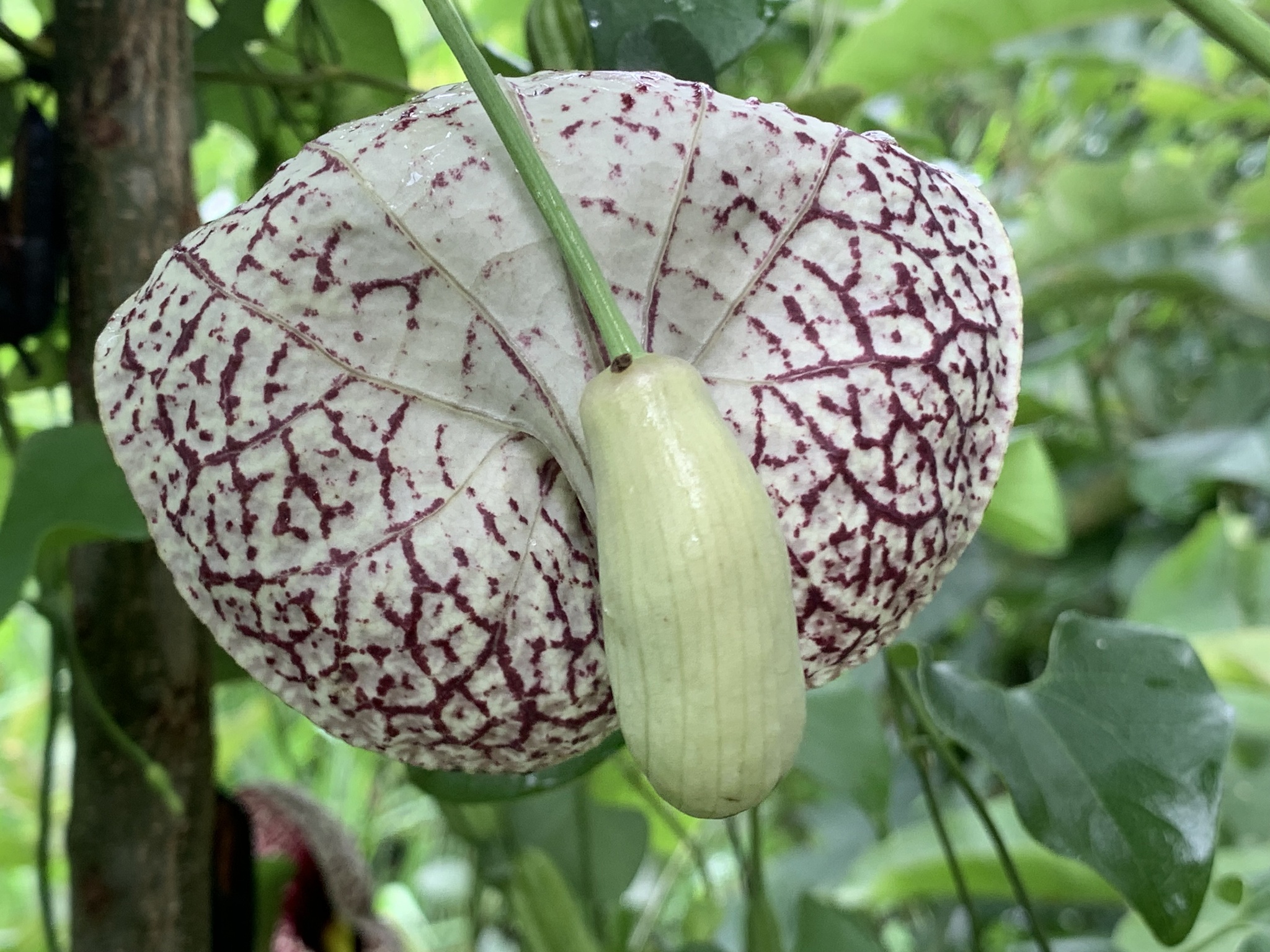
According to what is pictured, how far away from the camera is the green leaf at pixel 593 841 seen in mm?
678

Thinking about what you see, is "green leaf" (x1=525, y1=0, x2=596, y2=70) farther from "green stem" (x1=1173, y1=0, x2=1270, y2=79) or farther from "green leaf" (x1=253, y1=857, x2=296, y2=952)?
"green leaf" (x1=253, y1=857, x2=296, y2=952)

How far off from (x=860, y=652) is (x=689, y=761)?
10 cm

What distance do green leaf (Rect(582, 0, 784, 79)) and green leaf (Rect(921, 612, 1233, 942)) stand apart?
0.24m

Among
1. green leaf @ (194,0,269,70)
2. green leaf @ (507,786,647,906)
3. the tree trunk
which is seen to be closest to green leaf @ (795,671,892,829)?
green leaf @ (507,786,647,906)

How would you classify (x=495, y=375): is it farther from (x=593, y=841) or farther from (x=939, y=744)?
(x=593, y=841)

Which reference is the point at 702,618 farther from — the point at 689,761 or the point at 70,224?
the point at 70,224

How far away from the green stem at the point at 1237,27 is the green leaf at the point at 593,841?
0.53 meters

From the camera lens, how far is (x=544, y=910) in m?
0.59

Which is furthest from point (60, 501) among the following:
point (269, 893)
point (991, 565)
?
point (991, 565)

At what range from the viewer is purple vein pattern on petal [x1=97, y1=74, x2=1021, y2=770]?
25 centimetres

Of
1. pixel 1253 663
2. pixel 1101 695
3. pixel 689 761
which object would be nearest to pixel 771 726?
pixel 689 761

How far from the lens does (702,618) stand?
7.6 inches

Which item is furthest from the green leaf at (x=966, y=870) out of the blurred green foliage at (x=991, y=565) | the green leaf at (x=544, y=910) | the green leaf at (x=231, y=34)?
the green leaf at (x=231, y=34)

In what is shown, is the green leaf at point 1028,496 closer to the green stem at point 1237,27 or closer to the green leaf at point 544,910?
the green leaf at point 544,910
